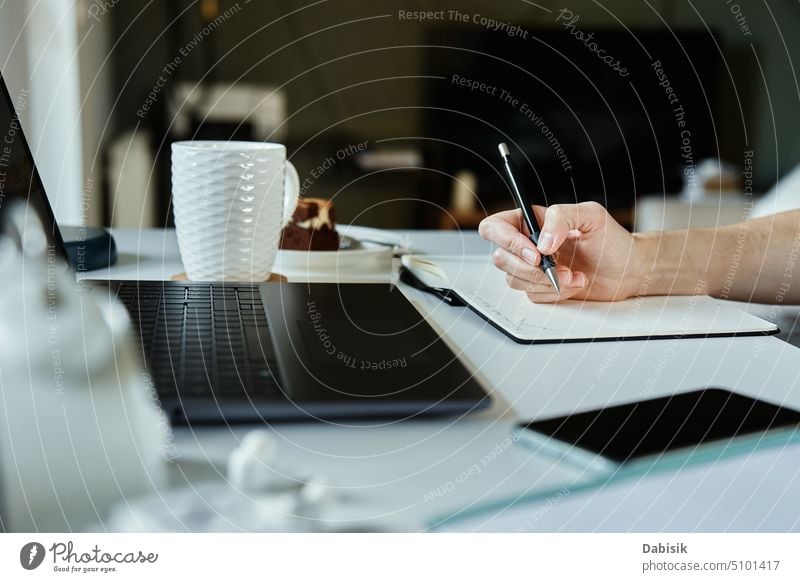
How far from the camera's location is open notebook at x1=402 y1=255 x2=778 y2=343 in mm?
390

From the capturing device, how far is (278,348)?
35 centimetres

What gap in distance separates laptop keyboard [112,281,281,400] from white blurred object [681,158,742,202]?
1.45 meters

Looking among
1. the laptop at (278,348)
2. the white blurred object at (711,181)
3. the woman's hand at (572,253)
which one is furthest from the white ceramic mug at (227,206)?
the white blurred object at (711,181)

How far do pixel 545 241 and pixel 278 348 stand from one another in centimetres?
18

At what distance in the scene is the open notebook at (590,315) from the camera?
390 mm

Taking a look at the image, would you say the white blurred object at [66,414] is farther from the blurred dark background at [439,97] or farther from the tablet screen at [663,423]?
the blurred dark background at [439,97]

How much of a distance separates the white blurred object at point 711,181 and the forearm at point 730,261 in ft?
3.88

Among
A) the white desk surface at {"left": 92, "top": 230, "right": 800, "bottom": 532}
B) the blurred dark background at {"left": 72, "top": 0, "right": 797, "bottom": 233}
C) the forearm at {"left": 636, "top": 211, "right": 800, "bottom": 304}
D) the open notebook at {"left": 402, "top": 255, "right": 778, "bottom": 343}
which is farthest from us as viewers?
the blurred dark background at {"left": 72, "top": 0, "right": 797, "bottom": 233}

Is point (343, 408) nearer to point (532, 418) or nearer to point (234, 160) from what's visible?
point (532, 418)

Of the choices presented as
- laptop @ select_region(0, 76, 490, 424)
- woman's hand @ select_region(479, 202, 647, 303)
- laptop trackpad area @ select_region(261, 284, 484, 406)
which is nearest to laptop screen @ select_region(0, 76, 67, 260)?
laptop @ select_region(0, 76, 490, 424)

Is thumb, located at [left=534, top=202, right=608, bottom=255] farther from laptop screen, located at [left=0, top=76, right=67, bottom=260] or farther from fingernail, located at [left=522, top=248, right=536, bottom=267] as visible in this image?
laptop screen, located at [left=0, top=76, right=67, bottom=260]

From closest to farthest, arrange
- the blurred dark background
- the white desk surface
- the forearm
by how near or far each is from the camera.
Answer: the white desk surface < the forearm < the blurred dark background

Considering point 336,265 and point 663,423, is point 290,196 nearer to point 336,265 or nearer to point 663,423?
point 336,265
